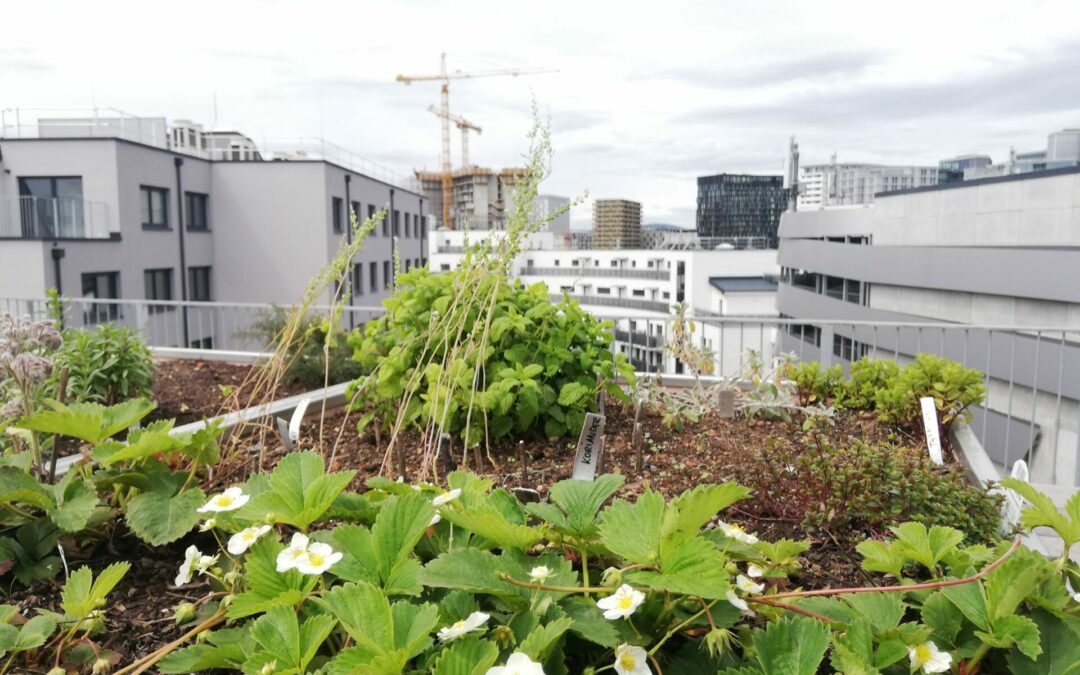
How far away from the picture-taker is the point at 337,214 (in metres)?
27.7

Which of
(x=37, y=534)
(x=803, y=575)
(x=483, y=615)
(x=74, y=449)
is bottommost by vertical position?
(x=74, y=449)

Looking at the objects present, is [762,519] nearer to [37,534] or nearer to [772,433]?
[772,433]

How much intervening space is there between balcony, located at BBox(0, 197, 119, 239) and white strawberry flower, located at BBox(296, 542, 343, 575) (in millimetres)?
20064

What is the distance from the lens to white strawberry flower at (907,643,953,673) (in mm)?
1123

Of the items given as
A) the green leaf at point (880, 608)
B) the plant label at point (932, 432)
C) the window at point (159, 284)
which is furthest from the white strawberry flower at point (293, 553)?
the window at point (159, 284)

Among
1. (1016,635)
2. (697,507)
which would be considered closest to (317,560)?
(697,507)

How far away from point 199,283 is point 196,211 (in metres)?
2.41

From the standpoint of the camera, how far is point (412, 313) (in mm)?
3424

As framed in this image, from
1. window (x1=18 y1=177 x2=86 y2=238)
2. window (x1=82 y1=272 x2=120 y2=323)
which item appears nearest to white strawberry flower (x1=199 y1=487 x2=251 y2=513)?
window (x1=18 y1=177 x2=86 y2=238)

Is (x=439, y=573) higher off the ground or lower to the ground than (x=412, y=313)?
lower

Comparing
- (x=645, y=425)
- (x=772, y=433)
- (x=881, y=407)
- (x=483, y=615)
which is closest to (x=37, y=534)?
(x=483, y=615)

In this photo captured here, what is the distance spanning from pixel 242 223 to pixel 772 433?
2580cm

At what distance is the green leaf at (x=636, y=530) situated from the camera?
45.3 inches

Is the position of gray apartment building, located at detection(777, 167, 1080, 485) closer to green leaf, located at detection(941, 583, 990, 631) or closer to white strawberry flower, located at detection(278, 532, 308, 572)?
green leaf, located at detection(941, 583, 990, 631)
